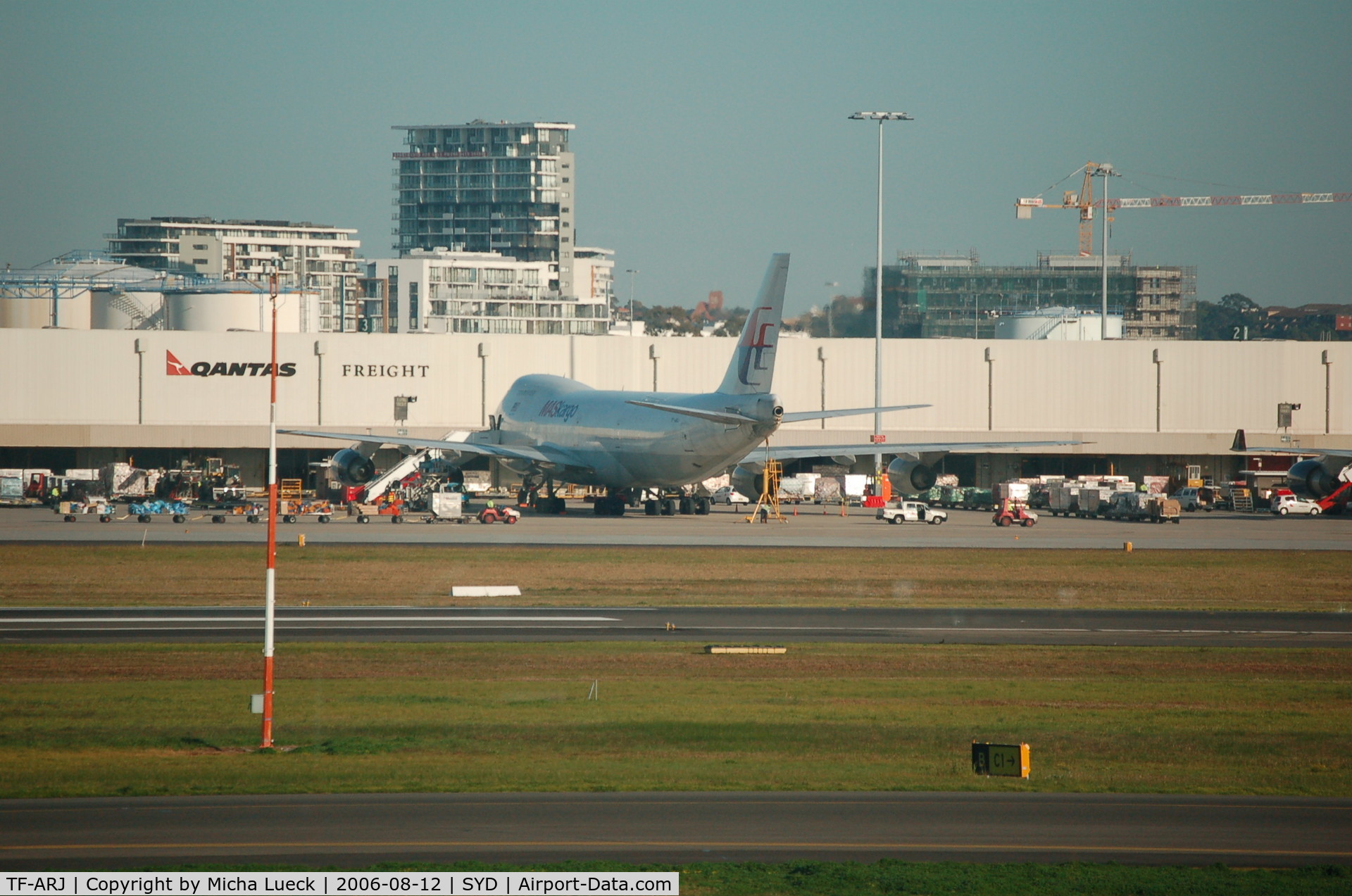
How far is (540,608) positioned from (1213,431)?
264 feet

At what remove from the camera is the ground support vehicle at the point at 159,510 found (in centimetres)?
6744

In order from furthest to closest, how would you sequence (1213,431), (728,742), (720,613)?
(1213,431), (720,613), (728,742)

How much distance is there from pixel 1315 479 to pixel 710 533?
37319 mm

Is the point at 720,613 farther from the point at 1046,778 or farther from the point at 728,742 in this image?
the point at 1046,778

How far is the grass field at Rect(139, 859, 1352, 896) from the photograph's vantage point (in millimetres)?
14775

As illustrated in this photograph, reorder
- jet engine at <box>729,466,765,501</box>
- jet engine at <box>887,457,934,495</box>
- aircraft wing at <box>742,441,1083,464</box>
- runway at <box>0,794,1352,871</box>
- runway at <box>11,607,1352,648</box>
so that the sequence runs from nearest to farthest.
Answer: runway at <box>0,794,1352,871</box> → runway at <box>11,607,1352,648</box> → jet engine at <box>887,457,934,495</box> → aircraft wing at <box>742,441,1083,464</box> → jet engine at <box>729,466,765,501</box>

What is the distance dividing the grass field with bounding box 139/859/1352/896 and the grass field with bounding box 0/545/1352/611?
25.2m

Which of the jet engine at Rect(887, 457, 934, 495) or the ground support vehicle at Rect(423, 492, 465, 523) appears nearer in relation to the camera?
the ground support vehicle at Rect(423, 492, 465, 523)

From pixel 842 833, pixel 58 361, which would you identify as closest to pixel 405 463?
pixel 58 361

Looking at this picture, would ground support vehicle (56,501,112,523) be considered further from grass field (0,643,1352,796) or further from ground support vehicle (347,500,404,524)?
grass field (0,643,1352,796)

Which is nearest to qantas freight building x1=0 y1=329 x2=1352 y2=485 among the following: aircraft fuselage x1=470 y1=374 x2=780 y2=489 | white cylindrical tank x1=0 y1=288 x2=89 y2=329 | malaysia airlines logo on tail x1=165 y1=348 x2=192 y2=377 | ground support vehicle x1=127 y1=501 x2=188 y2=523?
malaysia airlines logo on tail x1=165 y1=348 x2=192 y2=377

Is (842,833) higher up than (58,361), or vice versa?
(58,361)

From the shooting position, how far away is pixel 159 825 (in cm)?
1683

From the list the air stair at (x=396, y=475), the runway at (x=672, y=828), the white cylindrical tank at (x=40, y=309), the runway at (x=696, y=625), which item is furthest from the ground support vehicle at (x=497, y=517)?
the white cylindrical tank at (x=40, y=309)
